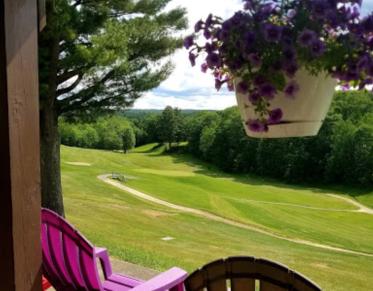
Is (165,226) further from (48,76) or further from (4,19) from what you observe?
(4,19)

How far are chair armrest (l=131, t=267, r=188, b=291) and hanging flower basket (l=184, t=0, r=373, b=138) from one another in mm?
785

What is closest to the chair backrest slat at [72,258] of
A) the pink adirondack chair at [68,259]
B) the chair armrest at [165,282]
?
the pink adirondack chair at [68,259]

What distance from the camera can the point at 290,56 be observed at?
1036 millimetres

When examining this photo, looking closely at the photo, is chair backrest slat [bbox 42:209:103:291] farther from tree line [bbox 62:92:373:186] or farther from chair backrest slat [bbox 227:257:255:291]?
tree line [bbox 62:92:373:186]

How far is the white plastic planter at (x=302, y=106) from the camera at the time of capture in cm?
111

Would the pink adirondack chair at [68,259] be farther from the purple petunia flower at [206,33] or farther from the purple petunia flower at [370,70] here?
the purple petunia flower at [370,70]

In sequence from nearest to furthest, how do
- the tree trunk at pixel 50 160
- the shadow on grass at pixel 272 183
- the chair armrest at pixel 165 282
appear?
the chair armrest at pixel 165 282 < the tree trunk at pixel 50 160 < the shadow on grass at pixel 272 183

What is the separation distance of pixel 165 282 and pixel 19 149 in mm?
789

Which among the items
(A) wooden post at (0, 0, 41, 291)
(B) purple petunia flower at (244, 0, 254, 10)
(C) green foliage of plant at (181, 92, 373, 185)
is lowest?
(C) green foliage of plant at (181, 92, 373, 185)

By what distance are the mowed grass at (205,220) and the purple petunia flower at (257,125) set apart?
3.90 m

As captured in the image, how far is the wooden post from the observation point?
1167mm

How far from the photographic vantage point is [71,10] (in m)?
6.40

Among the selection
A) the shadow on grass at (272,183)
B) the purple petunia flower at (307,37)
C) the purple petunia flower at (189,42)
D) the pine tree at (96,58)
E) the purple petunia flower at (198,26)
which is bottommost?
the shadow on grass at (272,183)

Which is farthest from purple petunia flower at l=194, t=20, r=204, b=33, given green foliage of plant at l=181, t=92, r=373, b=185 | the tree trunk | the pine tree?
green foliage of plant at l=181, t=92, r=373, b=185
